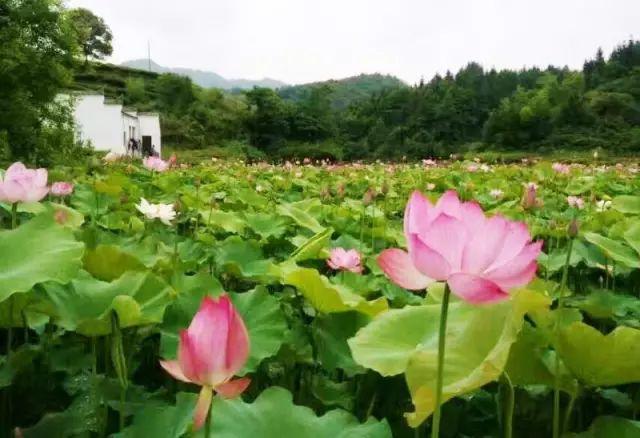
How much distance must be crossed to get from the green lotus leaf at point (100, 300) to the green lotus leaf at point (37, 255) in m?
0.04

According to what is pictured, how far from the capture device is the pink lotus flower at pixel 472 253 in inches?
18.4

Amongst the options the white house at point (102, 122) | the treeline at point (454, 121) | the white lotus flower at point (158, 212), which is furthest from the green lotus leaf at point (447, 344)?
the treeline at point (454, 121)

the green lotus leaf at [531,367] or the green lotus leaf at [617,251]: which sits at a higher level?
the green lotus leaf at [617,251]

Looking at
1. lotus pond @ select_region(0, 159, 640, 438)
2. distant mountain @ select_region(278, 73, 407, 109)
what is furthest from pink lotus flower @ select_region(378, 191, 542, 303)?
distant mountain @ select_region(278, 73, 407, 109)

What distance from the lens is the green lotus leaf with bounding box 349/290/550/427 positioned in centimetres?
49

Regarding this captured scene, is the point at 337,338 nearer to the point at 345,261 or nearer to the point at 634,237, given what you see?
the point at 345,261

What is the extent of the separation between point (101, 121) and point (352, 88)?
68575mm

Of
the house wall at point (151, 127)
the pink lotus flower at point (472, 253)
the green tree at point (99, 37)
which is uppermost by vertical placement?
the green tree at point (99, 37)

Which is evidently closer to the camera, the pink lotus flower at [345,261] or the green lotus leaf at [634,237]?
the pink lotus flower at [345,261]

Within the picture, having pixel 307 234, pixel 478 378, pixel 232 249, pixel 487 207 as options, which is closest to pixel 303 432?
pixel 478 378

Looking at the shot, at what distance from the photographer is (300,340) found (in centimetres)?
88

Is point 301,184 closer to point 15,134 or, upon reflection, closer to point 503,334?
point 503,334

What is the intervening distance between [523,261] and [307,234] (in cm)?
124

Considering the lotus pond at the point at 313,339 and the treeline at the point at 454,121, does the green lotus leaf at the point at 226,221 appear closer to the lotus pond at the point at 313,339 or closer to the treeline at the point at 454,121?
the lotus pond at the point at 313,339
